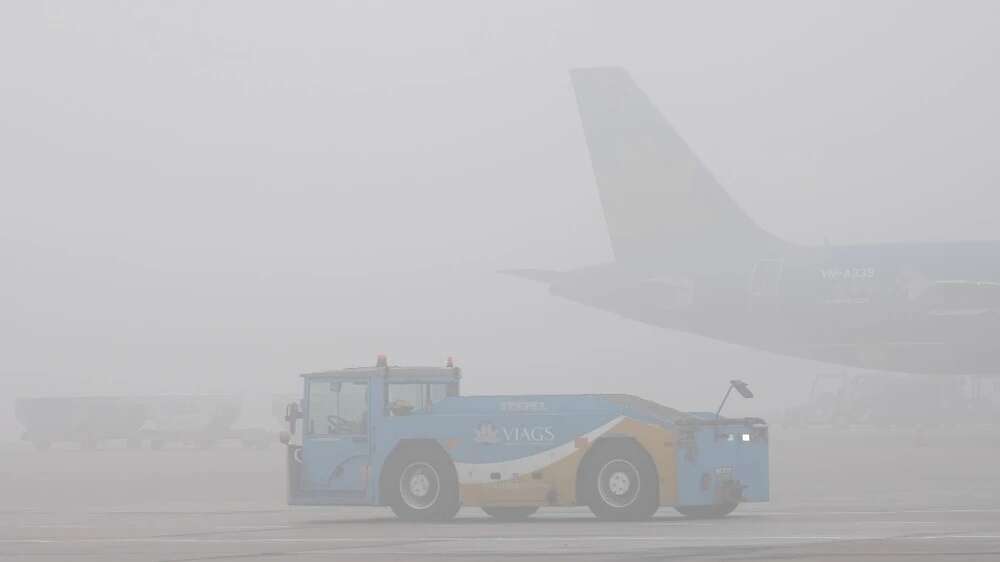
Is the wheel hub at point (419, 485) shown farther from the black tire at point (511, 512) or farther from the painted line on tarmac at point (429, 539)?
the painted line on tarmac at point (429, 539)

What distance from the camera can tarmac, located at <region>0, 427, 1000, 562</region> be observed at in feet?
66.0

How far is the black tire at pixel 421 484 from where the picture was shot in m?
27.0

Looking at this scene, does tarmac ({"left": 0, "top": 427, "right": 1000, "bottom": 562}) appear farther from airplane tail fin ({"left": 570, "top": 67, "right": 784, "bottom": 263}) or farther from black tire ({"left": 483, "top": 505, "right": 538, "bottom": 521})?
airplane tail fin ({"left": 570, "top": 67, "right": 784, "bottom": 263})

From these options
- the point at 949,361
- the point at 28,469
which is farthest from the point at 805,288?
the point at 28,469

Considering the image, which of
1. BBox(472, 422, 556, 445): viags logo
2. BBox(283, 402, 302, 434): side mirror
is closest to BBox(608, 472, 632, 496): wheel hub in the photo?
BBox(472, 422, 556, 445): viags logo

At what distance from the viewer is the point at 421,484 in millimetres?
27328

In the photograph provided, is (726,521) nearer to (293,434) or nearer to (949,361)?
(293,434)

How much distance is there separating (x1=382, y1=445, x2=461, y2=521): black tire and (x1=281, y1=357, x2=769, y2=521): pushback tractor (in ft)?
0.05

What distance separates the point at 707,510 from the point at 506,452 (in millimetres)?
3147

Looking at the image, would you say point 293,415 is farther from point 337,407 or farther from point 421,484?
point 421,484

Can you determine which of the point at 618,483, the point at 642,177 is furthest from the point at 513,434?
the point at 642,177

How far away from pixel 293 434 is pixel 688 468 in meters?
6.44

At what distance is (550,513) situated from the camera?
30.2 meters

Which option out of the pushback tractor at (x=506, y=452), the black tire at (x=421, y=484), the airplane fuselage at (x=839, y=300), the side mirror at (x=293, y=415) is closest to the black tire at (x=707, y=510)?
the pushback tractor at (x=506, y=452)
